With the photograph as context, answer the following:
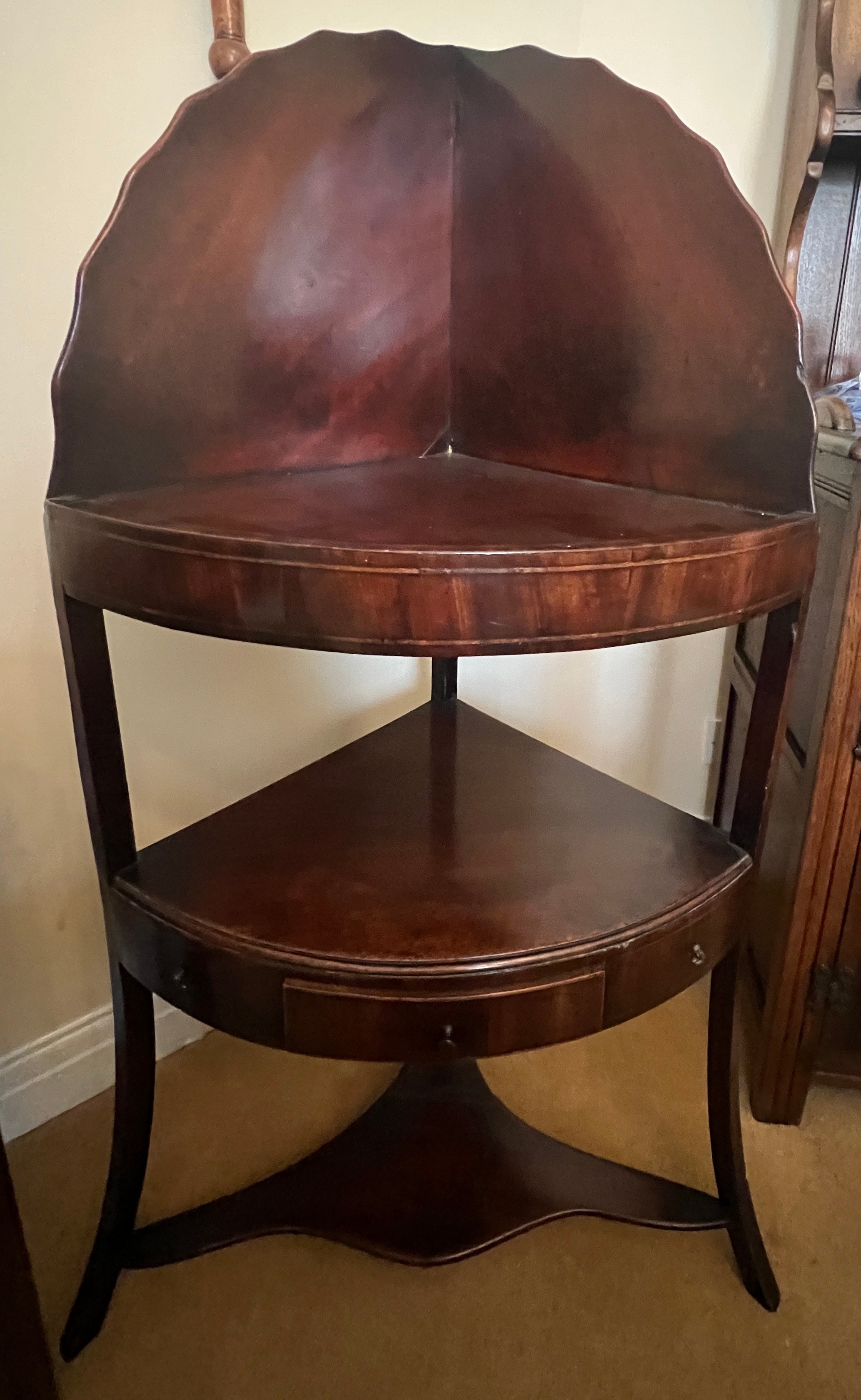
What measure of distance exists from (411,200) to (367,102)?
0.09 m

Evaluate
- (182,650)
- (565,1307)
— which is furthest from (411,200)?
(565,1307)

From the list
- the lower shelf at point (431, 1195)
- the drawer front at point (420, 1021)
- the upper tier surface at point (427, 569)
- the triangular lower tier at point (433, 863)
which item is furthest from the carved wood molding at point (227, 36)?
the lower shelf at point (431, 1195)

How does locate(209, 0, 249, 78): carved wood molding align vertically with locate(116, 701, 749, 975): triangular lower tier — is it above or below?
above

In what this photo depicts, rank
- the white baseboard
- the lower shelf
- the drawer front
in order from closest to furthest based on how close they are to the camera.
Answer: the drawer front → the lower shelf → the white baseboard

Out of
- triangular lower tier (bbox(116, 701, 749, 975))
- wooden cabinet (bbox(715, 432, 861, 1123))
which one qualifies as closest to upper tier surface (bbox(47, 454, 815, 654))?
triangular lower tier (bbox(116, 701, 749, 975))

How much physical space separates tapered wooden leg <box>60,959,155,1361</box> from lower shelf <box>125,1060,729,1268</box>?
0.12 ft

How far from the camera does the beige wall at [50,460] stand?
86cm

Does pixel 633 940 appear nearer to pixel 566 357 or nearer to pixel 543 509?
pixel 543 509

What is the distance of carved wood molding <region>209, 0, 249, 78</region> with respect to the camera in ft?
2.86

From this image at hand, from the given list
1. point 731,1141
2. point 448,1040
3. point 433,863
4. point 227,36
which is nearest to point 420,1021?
point 448,1040

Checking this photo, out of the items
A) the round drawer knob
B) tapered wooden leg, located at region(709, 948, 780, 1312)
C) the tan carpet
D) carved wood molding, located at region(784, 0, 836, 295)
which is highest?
carved wood molding, located at region(784, 0, 836, 295)

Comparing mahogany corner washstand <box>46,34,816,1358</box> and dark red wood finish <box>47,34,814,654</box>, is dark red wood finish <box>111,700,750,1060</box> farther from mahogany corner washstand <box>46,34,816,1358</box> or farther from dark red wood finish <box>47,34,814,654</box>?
dark red wood finish <box>47,34,814,654</box>

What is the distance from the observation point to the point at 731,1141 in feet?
2.99

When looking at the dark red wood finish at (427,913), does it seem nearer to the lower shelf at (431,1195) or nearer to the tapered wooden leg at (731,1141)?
the tapered wooden leg at (731,1141)
